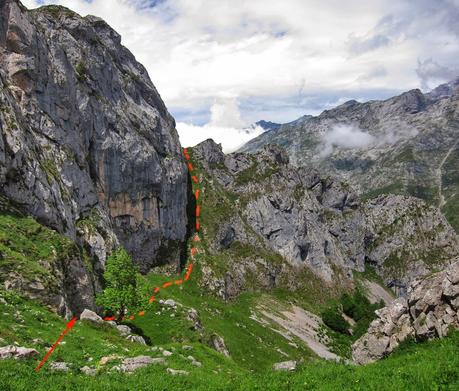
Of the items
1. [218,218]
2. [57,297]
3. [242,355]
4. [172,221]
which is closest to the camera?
[57,297]

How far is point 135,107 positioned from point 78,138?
3200cm

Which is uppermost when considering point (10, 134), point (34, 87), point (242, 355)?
point (34, 87)

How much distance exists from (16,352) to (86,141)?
61.9 metres

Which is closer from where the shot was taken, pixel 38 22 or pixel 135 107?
pixel 38 22

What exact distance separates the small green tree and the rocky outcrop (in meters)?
24.8

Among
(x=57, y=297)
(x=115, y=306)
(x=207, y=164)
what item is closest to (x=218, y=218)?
(x=207, y=164)

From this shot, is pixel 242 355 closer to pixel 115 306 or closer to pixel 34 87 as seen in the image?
pixel 115 306

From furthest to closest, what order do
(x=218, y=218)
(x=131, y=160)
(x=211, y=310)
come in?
(x=218, y=218)
(x=131, y=160)
(x=211, y=310)

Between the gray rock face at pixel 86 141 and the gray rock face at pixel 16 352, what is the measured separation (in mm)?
23549

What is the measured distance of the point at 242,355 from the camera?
208ft

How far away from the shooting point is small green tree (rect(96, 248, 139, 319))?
46.5 meters

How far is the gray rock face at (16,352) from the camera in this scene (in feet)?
70.9

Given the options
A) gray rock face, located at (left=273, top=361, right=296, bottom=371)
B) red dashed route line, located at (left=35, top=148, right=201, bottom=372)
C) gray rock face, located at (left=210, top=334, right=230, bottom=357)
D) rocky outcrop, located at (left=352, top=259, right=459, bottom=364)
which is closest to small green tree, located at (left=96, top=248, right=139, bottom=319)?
red dashed route line, located at (left=35, top=148, right=201, bottom=372)

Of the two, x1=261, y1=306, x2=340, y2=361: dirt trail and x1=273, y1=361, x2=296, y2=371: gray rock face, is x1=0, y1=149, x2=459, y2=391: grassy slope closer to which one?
x1=273, y1=361, x2=296, y2=371: gray rock face
